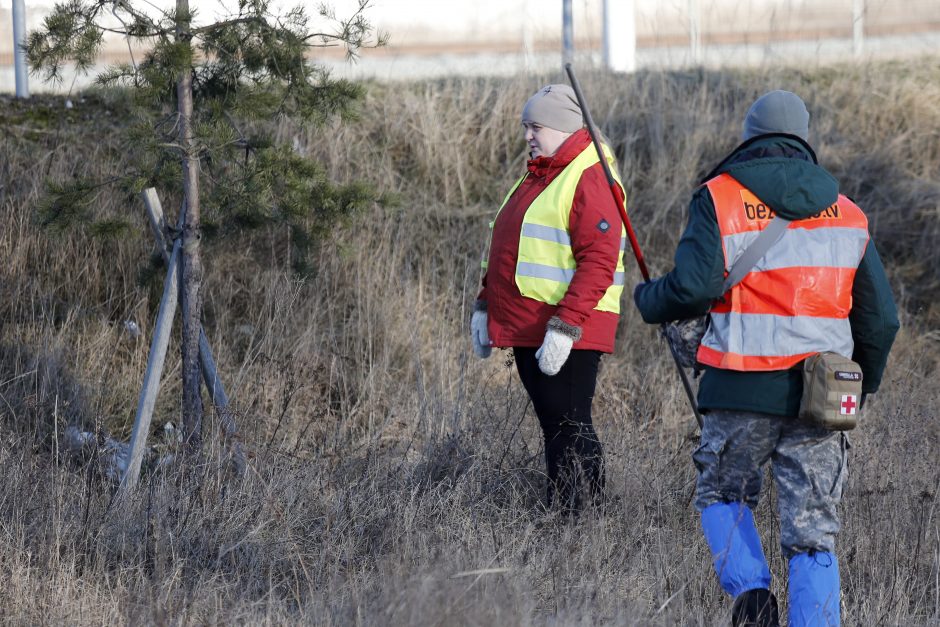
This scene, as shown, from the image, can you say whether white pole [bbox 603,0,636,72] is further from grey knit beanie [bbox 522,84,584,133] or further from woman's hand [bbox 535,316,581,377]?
woman's hand [bbox 535,316,581,377]

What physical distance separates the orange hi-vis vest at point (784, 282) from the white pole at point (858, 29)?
793cm

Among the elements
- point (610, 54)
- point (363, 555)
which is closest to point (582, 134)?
point (363, 555)

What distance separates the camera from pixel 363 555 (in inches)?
152

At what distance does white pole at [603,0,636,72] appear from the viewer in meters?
9.73

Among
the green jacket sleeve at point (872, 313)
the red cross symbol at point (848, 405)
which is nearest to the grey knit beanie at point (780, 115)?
the green jacket sleeve at point (872, 313)

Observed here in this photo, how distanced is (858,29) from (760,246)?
27.9ft

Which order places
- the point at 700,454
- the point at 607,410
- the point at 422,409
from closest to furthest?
the point at 700,454 < the point at 422,409 < the point at 607,410

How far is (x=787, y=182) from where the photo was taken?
9.94 ft

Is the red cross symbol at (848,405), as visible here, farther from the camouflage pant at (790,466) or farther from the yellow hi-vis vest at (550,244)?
the yellow hi-vis vest at (550,244)

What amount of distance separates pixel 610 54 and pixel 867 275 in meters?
6.95

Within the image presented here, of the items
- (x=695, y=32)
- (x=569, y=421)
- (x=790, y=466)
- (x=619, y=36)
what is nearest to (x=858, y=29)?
(x=695, y=32)

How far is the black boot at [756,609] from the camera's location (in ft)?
10.1

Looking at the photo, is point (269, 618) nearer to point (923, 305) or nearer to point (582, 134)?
point (582, 134)

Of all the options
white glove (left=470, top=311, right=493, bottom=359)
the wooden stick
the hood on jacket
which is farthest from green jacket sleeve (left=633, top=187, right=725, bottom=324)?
the wooden stick
